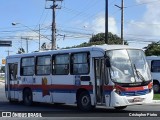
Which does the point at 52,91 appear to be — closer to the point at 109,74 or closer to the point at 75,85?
the point at 75,85

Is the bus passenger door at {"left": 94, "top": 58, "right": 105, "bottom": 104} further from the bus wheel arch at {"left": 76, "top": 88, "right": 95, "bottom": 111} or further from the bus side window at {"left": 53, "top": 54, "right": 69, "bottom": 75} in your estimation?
the bus side window at {"left": 53, "top": 54, "right": 69, "bottom": 75}

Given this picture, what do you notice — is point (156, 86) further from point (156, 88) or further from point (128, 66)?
point (128, 66)

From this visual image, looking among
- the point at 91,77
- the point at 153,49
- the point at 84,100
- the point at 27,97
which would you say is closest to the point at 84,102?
the point at 84,100

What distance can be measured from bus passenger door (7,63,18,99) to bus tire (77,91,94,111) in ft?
21.6

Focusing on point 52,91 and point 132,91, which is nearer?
point 132,91

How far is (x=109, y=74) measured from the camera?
18.6 m

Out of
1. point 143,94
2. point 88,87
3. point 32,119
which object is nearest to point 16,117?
point 32,119

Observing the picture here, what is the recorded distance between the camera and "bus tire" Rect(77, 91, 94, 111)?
64.7 ft

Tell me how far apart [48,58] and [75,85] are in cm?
290

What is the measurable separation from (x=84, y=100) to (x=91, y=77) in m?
1.19

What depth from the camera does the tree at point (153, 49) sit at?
64.6 metres

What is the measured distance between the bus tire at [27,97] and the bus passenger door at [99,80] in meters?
6.14

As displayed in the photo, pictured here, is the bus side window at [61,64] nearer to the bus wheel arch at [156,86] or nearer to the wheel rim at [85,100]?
the wheel rim at [85,100]

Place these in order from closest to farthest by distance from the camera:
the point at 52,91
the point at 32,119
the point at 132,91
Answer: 1. the point at 32,119
2. the point at 132,91
3. the point at 52,91
